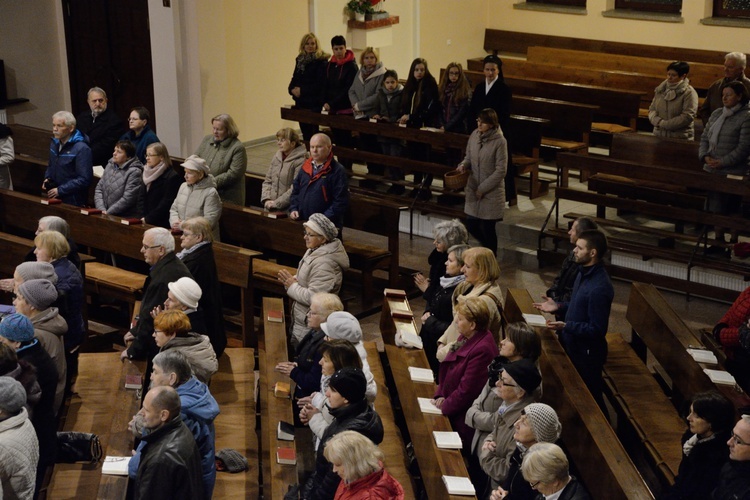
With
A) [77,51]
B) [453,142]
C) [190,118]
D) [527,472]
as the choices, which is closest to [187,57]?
[190,118]

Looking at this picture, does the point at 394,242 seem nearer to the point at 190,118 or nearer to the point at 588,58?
the point at 190,118

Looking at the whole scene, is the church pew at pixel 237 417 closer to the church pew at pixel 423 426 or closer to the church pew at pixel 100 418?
the church pew at pixel 100 418

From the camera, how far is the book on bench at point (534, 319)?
663 centimetres

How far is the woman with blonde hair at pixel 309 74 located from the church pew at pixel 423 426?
5.22 m

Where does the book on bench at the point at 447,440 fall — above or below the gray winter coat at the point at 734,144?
below

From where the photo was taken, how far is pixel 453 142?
10.2 m

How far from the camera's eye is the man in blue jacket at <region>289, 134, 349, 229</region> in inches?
317

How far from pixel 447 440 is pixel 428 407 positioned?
18.2 inches

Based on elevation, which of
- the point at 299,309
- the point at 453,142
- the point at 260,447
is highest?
the point at 453,142

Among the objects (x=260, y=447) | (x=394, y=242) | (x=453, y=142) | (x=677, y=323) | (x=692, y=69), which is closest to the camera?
(x=260, y=447)

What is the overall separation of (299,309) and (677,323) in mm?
2431

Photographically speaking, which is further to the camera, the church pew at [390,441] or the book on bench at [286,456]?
the church pew at [390,441]

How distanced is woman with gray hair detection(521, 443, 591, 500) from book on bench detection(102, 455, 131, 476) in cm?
194

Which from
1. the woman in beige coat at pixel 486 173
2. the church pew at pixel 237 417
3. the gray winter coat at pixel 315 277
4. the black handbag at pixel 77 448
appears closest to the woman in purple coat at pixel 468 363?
the church pew at pixel 237 417
